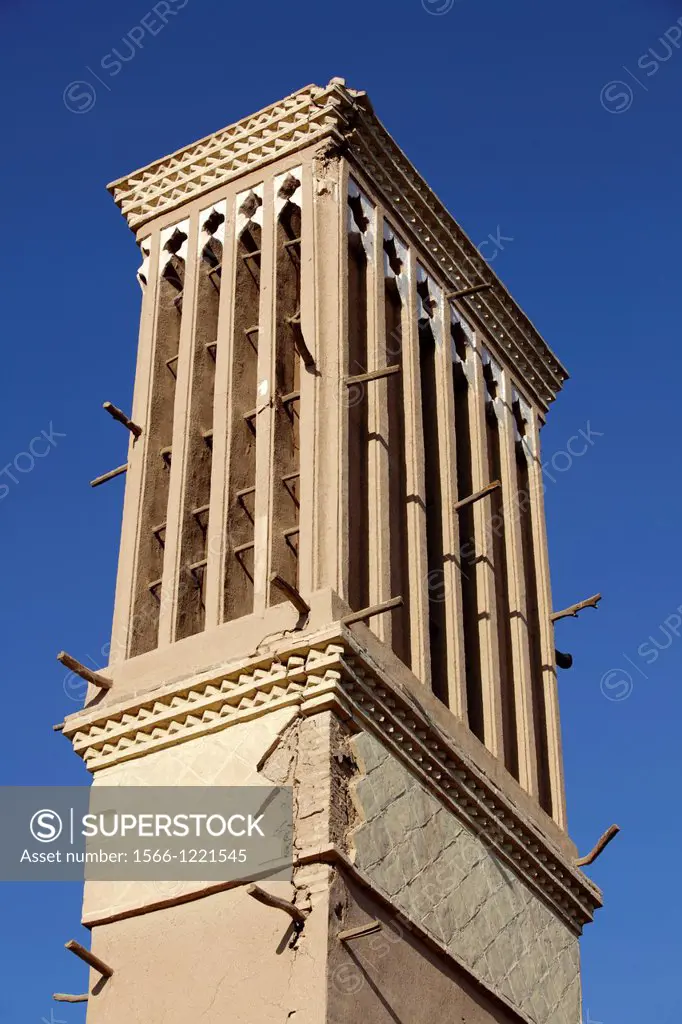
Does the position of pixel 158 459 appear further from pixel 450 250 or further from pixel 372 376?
pixel 450 250

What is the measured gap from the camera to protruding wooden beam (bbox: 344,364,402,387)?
39.2ft

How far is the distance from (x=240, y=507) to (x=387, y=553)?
45.5 inches

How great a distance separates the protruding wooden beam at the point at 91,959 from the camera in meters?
10.3

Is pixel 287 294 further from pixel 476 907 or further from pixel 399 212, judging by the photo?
pixel 476 907

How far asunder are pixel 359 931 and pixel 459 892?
1592mm

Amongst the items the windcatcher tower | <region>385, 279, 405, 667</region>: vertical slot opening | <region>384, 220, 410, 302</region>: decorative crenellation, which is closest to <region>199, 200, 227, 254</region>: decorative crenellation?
the windcatcher tower

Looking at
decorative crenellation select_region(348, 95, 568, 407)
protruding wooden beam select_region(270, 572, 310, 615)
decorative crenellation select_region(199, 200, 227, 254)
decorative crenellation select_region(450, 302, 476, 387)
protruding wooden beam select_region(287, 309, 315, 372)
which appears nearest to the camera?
protruding wooden beam select_region(270, 572, 310, 615)

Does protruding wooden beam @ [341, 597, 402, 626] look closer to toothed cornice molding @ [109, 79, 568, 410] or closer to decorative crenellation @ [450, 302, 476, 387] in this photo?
decorative crenellation @ [450, 302, 476, 387]

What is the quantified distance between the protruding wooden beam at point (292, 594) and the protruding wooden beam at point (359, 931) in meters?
1.99

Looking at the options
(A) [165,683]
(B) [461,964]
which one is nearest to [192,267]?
(A) [165,683]

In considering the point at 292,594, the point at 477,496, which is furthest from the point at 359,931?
the point at 477,496

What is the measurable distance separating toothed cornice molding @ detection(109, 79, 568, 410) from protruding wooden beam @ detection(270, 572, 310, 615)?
416cm

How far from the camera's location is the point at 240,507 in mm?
12039

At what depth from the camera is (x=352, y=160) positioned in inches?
523
